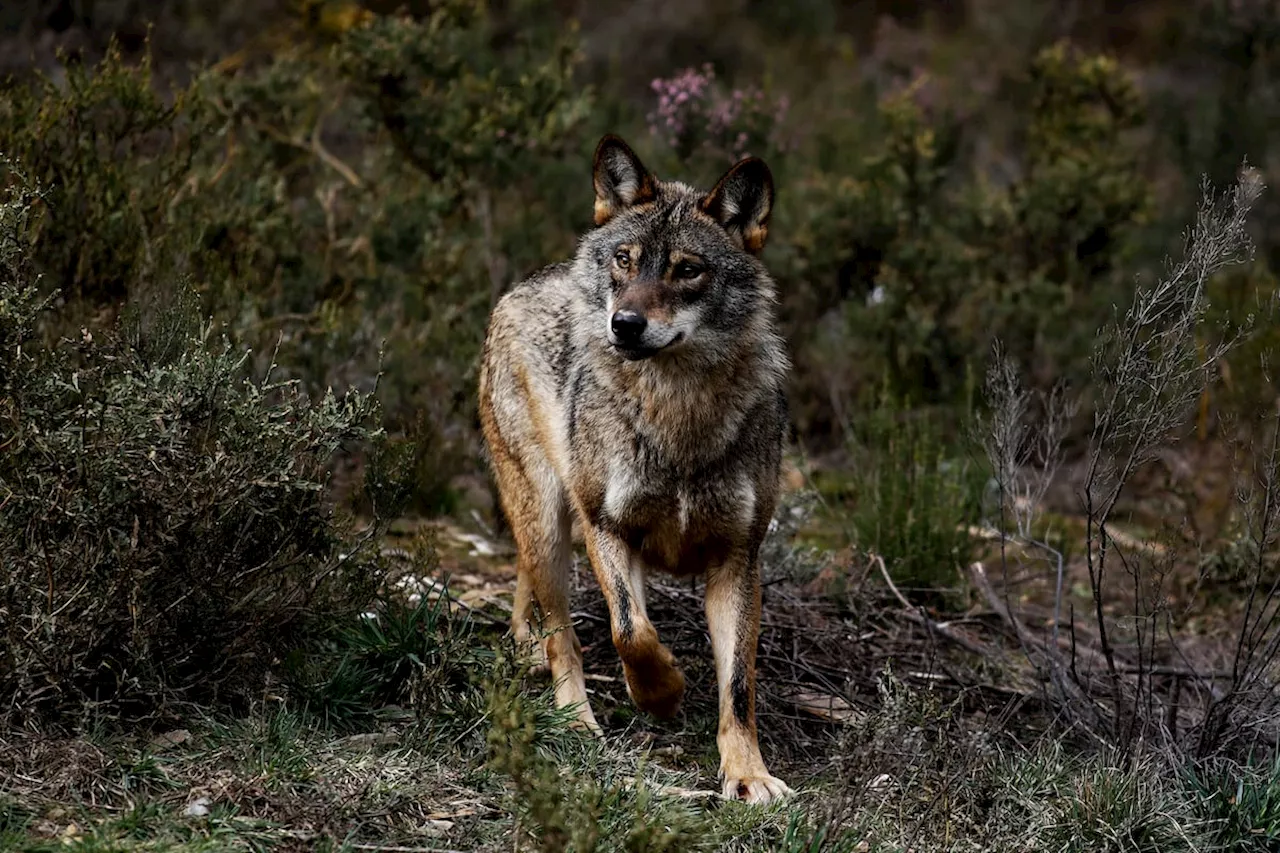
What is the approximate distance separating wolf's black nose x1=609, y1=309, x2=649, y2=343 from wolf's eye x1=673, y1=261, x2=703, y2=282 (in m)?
0.35

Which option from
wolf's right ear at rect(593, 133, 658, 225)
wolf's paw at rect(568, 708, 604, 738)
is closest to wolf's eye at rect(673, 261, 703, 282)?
wolf's right ear at rect(593, 133, 658, 225)

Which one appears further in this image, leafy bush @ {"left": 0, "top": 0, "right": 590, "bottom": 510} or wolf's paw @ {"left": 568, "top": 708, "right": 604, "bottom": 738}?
leafy bush @ {"left": 0, "top": 0, "right": 590, "bottom": 510}

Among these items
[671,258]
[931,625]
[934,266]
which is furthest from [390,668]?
[934,266]

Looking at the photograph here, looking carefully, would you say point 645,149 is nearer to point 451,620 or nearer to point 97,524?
point 451,620

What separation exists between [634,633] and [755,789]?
0.69 metres

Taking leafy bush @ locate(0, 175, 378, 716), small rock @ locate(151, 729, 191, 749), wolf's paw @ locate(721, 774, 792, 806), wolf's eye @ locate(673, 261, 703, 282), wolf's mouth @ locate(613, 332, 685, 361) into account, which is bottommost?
wolf's paw @ locate(721, 774, 792, 806)

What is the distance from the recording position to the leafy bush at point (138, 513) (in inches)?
179

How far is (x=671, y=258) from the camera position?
17.5 ft

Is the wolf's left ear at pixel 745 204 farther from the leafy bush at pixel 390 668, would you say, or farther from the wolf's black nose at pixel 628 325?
the leafy bush at pixel 390 668

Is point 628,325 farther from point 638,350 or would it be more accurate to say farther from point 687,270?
point 687,270

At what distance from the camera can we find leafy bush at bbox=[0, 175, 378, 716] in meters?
4.54

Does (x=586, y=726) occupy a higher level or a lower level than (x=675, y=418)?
lower

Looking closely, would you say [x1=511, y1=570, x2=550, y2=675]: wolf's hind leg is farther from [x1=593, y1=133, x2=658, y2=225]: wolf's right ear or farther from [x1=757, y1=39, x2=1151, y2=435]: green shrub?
[x1=757, y1=39, x2=1151, y2=435]: green shrub

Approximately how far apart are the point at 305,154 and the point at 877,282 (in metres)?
4.13
